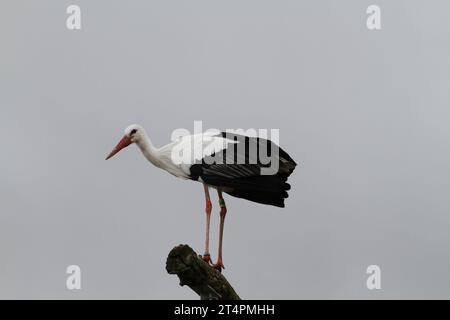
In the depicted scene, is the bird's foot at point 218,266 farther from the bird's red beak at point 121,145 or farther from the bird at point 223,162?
the bird's red beak at point 121,145

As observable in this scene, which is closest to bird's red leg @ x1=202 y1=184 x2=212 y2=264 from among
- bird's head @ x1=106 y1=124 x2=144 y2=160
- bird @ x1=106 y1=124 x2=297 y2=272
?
bird @ x1=106 y1=124 x2=297 y2=272

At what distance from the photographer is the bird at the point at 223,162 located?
1095 cm

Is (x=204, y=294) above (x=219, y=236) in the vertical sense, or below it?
below

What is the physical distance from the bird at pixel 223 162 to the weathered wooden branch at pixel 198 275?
0.77 m

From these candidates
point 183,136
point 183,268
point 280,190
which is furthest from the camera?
point 183,136

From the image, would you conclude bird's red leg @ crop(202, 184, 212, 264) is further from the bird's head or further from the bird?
the bird's head

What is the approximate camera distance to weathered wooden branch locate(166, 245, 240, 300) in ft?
33.4

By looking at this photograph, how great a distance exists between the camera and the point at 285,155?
11320mm

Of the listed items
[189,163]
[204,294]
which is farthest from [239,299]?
[189,163]

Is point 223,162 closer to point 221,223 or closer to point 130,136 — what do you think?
point 221,223

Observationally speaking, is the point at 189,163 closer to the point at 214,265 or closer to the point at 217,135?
the point at 217,135

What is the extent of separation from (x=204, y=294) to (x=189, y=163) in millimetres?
1965

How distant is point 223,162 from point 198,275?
1.75 metres

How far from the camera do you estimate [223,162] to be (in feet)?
36.3
